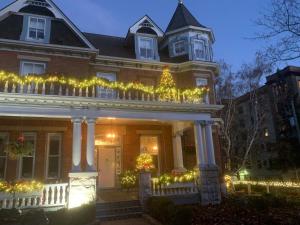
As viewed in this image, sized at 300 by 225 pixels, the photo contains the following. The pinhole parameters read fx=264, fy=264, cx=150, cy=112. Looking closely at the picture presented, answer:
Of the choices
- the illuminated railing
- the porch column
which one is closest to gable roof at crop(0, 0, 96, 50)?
the illuminated railing

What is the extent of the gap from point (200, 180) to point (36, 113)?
8.45 metres

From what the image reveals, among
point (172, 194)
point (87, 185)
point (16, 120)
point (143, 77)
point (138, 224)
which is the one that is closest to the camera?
point (138, 224)

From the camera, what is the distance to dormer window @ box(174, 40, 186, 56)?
66.0 ft

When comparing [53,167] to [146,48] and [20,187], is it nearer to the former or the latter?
[20,187]

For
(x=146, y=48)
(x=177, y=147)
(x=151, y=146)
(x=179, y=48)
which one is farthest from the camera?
(x=179, y=48)

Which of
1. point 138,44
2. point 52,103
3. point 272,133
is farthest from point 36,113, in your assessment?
point 272,133

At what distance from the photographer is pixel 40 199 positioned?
10.8m

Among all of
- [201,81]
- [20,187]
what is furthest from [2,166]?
[201,81]

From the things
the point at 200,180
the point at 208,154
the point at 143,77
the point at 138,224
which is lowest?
the point at 138,224

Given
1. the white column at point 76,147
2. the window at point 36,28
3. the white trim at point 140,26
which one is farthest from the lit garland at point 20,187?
the white trim at point 140,26

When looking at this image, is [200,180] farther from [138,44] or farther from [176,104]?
[138,44]

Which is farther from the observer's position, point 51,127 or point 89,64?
point 89,64

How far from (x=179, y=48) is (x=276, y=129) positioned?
90.5 feet

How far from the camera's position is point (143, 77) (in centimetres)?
1817
